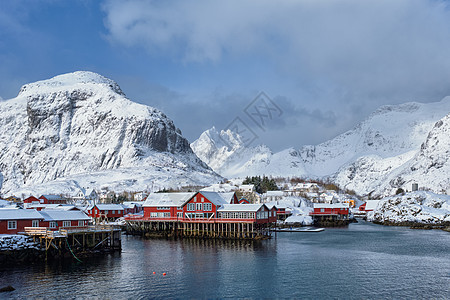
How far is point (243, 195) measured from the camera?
153 m

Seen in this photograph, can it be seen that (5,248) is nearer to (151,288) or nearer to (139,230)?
(151,288)

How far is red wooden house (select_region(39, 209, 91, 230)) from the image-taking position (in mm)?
58950

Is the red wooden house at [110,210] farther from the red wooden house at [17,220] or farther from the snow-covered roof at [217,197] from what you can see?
the red wooden house at [17,220]

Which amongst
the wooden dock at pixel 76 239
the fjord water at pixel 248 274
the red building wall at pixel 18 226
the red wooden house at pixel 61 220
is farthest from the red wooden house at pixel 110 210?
the red building wall at pixel 18 226

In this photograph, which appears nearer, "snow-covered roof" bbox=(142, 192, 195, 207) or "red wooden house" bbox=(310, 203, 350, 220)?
"snow-covered roof" bbox=(142, 192, 195, 207)

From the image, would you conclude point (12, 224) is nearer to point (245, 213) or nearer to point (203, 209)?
point (203, 209)

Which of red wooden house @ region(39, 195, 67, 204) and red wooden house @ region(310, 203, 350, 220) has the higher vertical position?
red wooden house @ region(39, 195, 67, 204)

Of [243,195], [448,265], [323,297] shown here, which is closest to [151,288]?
[323,297]

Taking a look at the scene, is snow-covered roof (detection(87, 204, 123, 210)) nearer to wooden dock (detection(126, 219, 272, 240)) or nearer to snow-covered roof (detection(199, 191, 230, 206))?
wooden dock (detection(126, 219, 272, 240))

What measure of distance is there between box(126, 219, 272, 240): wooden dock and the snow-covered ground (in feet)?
172

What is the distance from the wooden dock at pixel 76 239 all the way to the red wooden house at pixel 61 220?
190 cm

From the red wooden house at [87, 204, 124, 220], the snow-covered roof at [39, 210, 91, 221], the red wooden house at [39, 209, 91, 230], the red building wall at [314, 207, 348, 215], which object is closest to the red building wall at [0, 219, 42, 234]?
the red wooden house at [39, 209, 91, 230]

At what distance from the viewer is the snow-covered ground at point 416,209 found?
11250cm

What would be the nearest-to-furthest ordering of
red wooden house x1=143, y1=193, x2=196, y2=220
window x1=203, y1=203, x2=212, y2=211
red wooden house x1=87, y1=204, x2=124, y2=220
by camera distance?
window x1=203, y1=203, x2=212, y2=211, red wooden house x1=143, y1=193, x2=196, y2=220, red wooden house x1=87, y1=204, x2=124, y2=220
